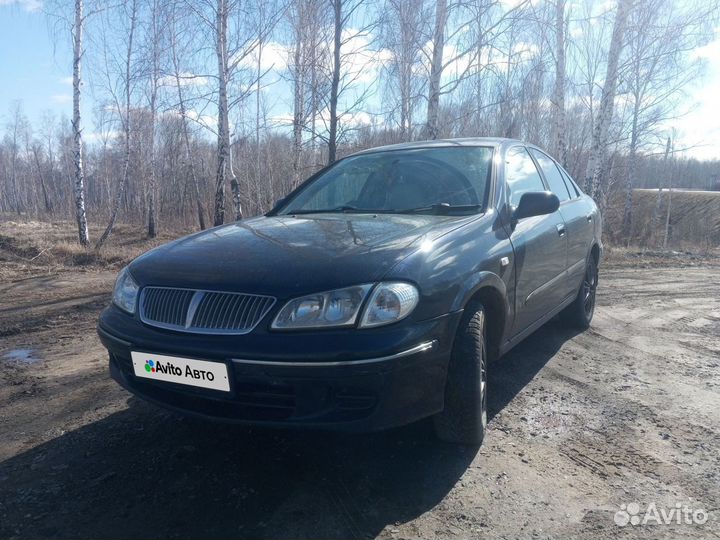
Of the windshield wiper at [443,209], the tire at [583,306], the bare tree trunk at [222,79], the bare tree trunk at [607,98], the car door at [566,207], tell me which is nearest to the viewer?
the windshield wiper at [443,209]

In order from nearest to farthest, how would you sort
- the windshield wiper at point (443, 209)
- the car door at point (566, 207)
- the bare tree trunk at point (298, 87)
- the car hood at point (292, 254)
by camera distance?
the car hood at point (292, 254)
the windshield wiper at point (443, 209)
the car door at point (566, 207)
the bare tree trunk at point (298, 87)

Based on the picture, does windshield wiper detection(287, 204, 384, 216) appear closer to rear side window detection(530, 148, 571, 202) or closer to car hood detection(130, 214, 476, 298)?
car hood detection(130, 214, 476, 298)

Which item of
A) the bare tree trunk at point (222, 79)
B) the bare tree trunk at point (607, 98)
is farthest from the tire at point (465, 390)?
the bare tree trunk at point (607, 98)

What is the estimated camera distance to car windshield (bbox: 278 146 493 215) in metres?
3.10

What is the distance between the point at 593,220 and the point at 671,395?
197 cm

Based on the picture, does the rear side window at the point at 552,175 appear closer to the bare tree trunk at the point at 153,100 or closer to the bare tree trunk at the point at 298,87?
the bare tree trunk at the point at 298,87

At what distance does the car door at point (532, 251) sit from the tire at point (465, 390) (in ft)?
2.30

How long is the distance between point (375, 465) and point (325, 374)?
65 cm

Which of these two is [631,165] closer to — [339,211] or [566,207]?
[566,207]

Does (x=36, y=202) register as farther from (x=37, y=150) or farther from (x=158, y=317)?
(x=158, y=317)

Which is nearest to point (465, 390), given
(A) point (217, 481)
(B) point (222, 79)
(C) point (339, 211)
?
(A) point (217, 481)

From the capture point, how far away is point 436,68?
397 inches

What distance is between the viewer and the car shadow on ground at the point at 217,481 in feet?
6.25

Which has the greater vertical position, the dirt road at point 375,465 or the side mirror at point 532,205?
the side mirror at point 532,205
